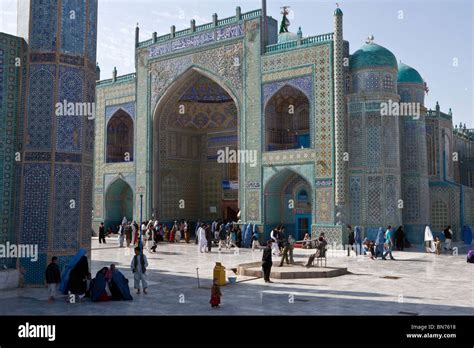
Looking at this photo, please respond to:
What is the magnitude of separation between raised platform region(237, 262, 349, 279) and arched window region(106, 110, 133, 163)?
19.6 meters

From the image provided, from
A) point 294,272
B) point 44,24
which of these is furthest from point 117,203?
point 294,272

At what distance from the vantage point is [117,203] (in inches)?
1264

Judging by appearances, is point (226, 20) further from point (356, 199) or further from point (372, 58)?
point (356, 199)

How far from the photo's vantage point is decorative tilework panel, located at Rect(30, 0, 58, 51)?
40.6ft

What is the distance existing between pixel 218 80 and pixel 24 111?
15329mm

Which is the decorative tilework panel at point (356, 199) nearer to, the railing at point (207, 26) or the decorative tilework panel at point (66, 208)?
the railing at point (207, 26)

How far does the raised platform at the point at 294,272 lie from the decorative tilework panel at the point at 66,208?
471cm

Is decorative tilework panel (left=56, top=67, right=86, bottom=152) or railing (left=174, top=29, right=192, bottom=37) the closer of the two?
decorative tilework panel (left=56, top=67, right=86, bottom=152)

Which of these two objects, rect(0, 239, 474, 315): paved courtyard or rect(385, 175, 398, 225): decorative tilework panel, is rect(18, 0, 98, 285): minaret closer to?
rect(0, 239, 474, 315): paved courtyard

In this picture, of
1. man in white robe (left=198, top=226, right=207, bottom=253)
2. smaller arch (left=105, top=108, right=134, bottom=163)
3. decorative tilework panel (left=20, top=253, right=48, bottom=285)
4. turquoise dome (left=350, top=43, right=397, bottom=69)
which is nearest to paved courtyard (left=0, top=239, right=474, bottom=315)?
decorative tilework panel (left=20, top=253, right=48, bottom=285)

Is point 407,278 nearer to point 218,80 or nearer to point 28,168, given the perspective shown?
point 28,168

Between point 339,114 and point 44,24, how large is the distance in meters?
13.5

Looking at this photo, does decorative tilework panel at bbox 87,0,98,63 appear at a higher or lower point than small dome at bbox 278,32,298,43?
lower
